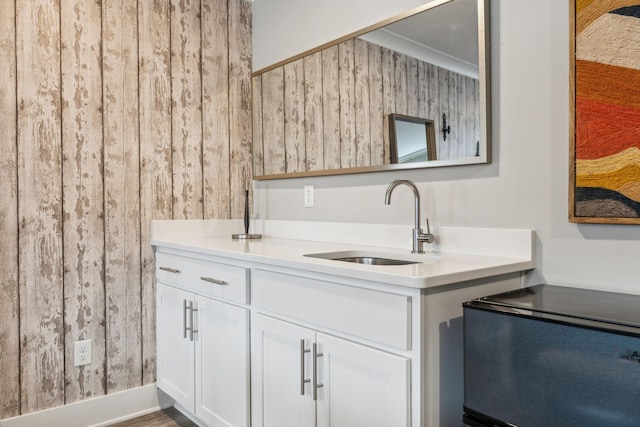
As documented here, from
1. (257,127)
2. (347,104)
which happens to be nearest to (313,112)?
(347,104)

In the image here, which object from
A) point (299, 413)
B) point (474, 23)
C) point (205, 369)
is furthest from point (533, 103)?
point (205, 369)

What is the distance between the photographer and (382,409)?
4.03 feet

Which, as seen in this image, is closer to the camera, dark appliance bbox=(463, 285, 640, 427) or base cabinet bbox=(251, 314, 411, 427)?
dark appliance bbox=(463, 285, 640, 427)

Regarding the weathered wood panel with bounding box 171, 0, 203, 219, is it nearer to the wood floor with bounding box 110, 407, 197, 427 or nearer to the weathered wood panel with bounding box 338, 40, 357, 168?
the weathered wood panel with bounding box 338, 40, 357, 168

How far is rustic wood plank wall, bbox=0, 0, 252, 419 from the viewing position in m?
1.99

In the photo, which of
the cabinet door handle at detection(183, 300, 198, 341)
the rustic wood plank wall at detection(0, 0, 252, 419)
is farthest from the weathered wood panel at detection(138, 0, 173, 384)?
the cabinet door handle at detection(183, 300, 198, 341)

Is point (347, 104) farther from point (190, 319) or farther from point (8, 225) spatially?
point (8, 225)

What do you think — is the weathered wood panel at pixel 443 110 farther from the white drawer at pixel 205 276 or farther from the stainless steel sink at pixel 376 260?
the white drawer at pixel 205 276

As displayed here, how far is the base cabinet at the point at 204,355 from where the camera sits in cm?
177

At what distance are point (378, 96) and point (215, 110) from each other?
1019 mm

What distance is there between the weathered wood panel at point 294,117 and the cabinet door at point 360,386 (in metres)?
1.23

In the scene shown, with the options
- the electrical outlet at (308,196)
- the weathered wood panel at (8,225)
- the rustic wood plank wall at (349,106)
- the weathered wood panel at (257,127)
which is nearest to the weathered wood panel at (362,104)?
the rustic wood plank wall at (349,106)

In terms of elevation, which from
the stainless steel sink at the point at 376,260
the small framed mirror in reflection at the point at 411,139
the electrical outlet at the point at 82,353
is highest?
the small framed mirror in reflection at the point at 411,139

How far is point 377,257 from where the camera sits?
181 centimetres
